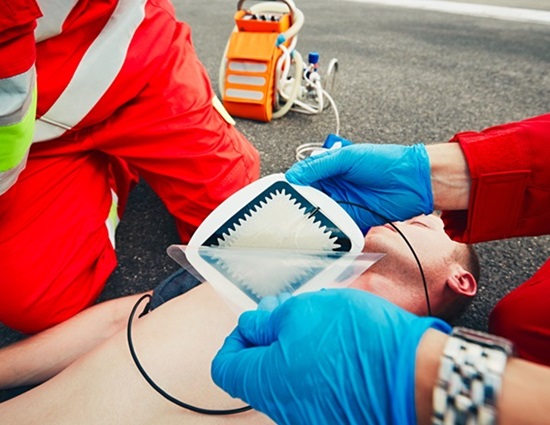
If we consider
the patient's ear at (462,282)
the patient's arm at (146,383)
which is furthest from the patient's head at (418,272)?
the patient's arm at (146,383)

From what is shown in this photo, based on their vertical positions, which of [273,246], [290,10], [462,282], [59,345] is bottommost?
[59,345]

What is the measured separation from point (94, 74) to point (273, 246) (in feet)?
1.54

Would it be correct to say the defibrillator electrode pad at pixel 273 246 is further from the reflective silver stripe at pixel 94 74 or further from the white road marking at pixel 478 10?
the white road marking at pixel 478 10

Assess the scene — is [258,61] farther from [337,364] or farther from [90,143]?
[337,364]

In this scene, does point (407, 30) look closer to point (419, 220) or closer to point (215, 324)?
point (419, 220)

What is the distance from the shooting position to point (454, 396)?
378 millimetres

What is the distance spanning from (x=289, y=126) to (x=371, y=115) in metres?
0.35

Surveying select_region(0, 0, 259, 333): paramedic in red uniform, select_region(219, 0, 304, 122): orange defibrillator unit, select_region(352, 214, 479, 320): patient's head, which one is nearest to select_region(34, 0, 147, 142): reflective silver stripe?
select_region(0, 0, 259, 333): paramedic in red uniform

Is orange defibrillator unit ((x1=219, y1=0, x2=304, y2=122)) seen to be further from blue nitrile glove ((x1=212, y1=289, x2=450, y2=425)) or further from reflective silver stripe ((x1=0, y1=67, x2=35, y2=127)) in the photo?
blue nitrile glove ((x1=212, y1=289, x2=450, y2=425))

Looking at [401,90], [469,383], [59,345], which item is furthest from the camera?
[401,90]

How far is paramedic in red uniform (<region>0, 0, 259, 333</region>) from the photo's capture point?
2.60 feet

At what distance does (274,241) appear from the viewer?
72 centimetres

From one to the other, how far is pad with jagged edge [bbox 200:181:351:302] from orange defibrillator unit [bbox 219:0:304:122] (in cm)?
95

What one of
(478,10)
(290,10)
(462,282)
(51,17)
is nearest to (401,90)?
(290,10)
